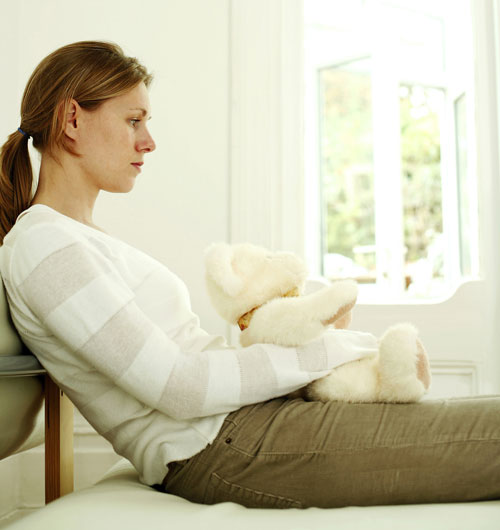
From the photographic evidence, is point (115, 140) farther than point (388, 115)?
No

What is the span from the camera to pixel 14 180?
1338 mm

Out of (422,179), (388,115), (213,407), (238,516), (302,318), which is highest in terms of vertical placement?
(388,115)

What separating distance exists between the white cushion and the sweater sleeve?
0.51 feet

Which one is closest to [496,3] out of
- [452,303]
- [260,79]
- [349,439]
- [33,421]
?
[260,79]

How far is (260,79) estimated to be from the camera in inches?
90.0

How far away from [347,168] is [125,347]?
7.54ft

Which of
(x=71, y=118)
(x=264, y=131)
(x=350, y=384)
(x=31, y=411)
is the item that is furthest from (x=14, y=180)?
(x=264, y=131)

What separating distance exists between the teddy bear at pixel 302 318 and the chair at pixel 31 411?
354 millimetres

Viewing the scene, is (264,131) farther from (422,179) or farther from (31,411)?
(31,411)

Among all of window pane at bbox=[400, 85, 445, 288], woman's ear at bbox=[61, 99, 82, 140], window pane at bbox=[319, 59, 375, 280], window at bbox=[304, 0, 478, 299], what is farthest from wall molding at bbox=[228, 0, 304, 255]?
woman's ear at bbox=[61, 99, 82, 140]

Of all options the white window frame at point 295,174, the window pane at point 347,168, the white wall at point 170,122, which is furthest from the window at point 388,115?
the white wall at point 170,122

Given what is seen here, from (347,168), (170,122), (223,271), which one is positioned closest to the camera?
(223,271)

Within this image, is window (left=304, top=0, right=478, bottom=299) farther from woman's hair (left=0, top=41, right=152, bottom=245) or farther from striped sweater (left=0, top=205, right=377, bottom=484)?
striped sweater (left=0, top=205, right=377, bottom=484)

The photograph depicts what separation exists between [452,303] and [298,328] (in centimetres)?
141
